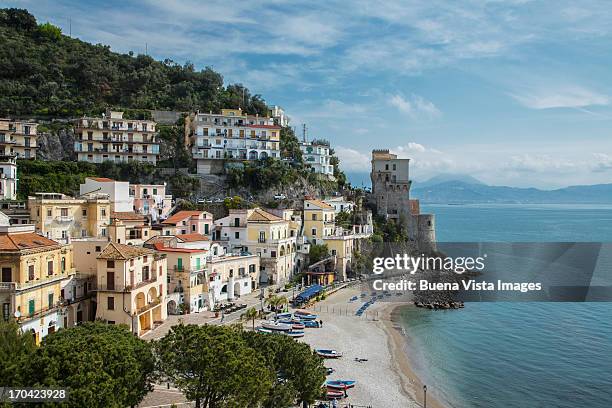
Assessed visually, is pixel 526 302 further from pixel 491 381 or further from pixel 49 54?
pixel 49 54

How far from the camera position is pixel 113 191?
1977 inches

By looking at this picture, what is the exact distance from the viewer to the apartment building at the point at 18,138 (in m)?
56.7

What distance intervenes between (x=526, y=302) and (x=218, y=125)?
4099 centimetres

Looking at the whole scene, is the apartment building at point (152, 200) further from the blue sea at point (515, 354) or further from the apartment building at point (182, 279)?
the blue sea at point (515, 354)

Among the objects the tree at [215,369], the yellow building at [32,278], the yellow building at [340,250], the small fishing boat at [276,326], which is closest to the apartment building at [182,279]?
the small fishing boat at [276,326]

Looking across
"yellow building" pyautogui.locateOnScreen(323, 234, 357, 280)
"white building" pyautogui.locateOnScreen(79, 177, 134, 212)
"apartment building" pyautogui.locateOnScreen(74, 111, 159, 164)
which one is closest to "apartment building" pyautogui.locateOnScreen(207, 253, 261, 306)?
"yellow building" pyautogui.locateOnScreen(323, 234, 357, 280)

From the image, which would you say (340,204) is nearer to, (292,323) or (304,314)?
(304,314)

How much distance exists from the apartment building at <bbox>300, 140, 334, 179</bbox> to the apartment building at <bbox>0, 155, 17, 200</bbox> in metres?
36.7

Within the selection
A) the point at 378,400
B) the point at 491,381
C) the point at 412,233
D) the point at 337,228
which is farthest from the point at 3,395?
the point at 412,233

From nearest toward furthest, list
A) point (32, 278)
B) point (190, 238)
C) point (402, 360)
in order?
1. point (32, 278)
2. point (402, 360)
3. point (190, 238)

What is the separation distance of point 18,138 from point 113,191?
1581cm

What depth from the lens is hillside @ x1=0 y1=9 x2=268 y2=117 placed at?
7031 cm

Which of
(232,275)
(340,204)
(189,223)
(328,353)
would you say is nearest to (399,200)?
(340,204)

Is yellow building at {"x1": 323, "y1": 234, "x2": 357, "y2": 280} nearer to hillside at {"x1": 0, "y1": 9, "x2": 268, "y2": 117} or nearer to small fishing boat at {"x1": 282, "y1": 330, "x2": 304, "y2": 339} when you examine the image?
small fishing boat at {"x1": 282, "y1": 330, "x2": 304, "y2": 339}
